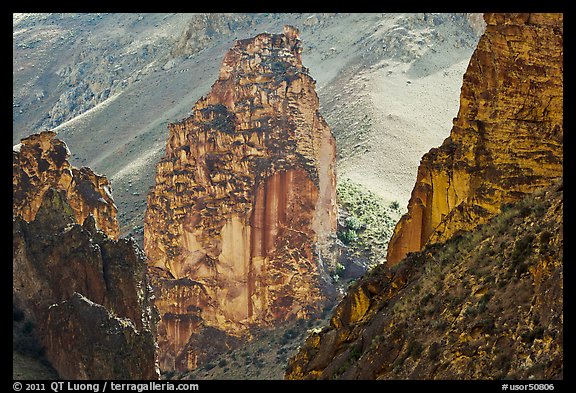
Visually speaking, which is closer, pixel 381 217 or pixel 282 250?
pixel 282 250

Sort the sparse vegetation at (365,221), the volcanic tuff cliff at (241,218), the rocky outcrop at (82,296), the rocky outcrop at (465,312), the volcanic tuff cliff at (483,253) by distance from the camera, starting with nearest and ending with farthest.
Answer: the rocky outcrop at (465,312), the volcanic tuff cliff at (483,253), the rocky outcrop at (82,296), the volcanic tuff cliff at (241,218), the sparse vegetation at (365,221)

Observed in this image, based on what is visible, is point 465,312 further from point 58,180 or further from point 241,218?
point 241,218

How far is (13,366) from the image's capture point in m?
41.7

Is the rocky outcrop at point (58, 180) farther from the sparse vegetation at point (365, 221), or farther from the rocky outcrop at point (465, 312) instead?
the sparse vegetation at point (365, 221)

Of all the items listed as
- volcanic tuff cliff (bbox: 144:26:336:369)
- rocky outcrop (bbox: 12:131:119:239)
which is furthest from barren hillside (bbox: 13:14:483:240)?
rocky outcrop (bbox: 12:131:119:239)

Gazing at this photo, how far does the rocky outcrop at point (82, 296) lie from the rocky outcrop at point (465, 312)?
7.87 m

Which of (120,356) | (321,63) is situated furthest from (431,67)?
(120,356)

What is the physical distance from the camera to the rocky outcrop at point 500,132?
37844mm

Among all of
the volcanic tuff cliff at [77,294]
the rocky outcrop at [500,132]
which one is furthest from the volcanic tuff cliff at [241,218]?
the rocky outcrop at [500,132]

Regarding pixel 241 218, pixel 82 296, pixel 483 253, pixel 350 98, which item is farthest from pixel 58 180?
pixel 350 98

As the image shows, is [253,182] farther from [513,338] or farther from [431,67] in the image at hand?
[431,67]

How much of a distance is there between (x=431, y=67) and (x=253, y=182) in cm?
8869

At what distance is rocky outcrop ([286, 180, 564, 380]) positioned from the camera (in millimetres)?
28489

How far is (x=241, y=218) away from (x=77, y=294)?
129 feet
